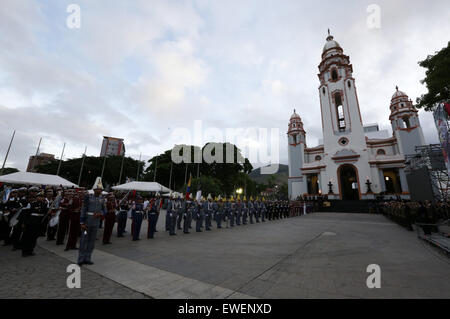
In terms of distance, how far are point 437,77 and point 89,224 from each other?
67.5 feet

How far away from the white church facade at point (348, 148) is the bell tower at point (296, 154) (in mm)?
187

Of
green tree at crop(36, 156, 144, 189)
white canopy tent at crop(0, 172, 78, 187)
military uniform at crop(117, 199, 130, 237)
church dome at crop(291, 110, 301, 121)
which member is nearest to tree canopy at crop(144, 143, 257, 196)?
green tree at crop(36, 156, 144, 189)

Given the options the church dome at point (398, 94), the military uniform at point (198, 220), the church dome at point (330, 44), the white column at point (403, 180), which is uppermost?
the church dome at point (330, 44)

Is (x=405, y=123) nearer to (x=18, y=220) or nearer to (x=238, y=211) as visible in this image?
(x=238, y=211)

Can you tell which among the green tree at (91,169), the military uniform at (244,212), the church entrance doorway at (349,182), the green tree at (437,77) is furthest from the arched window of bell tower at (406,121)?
the green tree at (91,169)

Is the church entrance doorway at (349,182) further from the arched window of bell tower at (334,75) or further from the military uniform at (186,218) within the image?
the military uniform at (186,218)

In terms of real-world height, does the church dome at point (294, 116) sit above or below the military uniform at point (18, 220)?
above

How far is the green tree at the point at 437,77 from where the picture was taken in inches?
491

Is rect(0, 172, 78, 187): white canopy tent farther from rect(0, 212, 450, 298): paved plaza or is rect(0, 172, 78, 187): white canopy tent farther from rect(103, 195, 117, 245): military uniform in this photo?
rect(103, 195, 117, 245): military uniform

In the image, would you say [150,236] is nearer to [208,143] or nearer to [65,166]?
[208,143]

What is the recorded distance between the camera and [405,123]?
32688 millimetres

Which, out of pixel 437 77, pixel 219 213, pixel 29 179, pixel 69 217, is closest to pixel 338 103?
pixel 437 77
